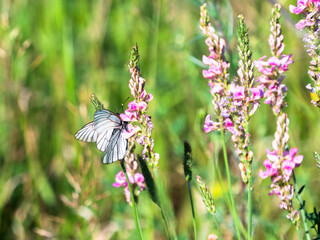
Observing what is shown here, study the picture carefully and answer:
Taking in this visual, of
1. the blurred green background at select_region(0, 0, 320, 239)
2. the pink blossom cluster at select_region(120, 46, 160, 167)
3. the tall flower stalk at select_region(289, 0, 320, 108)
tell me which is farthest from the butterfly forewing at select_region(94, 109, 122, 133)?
the blurred green background at select_region(0, 0, 320, 239)

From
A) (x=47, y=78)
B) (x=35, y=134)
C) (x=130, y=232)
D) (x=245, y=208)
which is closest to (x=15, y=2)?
(x=47, y=78)

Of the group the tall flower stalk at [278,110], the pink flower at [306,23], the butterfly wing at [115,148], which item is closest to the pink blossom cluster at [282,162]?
the tall flower stalk at [278,110]

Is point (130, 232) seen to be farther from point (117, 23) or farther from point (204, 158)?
point (117, 23)

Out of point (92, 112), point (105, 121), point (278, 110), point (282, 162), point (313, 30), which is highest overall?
point (92, 112)

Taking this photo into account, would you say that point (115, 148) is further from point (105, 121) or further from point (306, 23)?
point (306, 23)

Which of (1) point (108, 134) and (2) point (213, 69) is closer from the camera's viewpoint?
(2) point (213, 69)

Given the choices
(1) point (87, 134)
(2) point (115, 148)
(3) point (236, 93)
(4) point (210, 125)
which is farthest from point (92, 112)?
(3) point (236, 93)

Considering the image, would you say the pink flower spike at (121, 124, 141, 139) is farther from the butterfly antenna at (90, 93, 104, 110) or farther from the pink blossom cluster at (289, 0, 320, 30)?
the pink blossom cluster at (289, 0, 320, 30)
